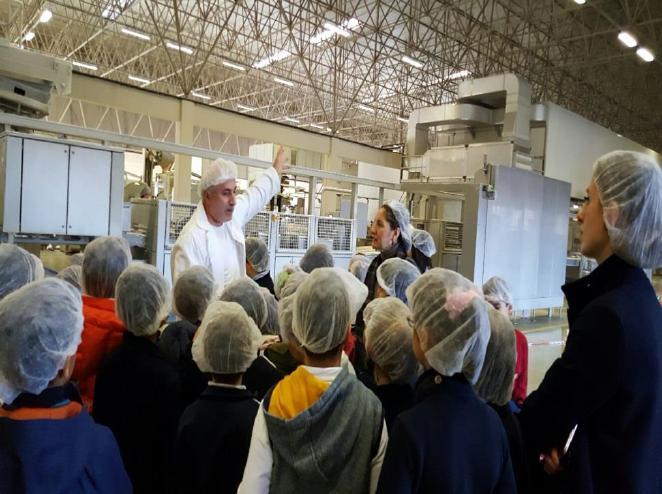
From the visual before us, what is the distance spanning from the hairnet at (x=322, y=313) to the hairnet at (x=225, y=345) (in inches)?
7.8

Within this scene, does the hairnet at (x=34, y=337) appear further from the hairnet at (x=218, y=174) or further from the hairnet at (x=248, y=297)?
the hairnet at (x=218, y=174)

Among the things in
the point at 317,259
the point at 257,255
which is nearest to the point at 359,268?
the point at 317,259

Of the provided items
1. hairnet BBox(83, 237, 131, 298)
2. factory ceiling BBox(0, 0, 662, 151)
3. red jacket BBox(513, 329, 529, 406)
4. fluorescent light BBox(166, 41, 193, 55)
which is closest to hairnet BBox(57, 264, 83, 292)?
hairnet BBox(83, 237, 131, 298)

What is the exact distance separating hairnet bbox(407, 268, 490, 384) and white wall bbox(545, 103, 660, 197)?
20.6 feet

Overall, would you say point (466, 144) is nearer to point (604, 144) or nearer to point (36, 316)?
point (604, 144)

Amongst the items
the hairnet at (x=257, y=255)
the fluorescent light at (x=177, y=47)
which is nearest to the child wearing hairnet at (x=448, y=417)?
the hairnet at (x=257, y=255)

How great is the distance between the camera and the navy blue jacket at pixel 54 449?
0.99 metres

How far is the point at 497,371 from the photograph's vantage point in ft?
4.36

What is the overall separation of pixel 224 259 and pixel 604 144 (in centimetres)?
764

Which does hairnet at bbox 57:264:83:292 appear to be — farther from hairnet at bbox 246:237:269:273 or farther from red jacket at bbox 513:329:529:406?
red jacket at bbox 513:329:529:406

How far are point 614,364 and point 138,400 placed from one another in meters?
1.38

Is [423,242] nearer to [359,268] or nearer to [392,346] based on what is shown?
[359,268]

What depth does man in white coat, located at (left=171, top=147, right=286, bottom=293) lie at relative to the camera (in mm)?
2404

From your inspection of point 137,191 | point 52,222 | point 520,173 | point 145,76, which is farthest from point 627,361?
point 145,76
